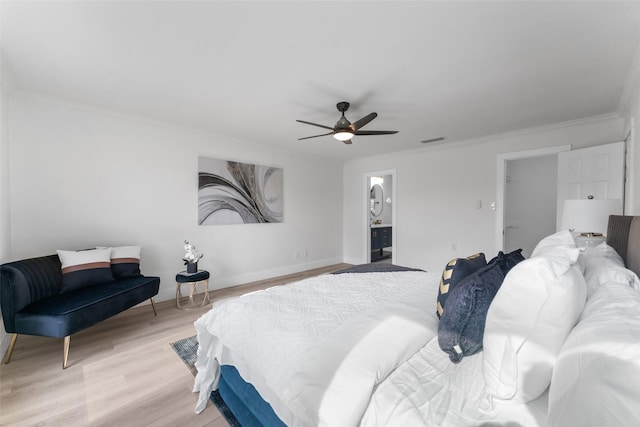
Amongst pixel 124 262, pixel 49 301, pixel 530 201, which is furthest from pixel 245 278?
pixel 530 201

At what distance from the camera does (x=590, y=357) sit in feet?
2.02

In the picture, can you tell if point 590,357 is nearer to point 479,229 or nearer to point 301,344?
point 301,344

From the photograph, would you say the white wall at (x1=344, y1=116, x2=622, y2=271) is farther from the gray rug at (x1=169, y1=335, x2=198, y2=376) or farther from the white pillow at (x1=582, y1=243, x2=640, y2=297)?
the gray rug at (x1=169, y1=335, x2=198, y2=376)

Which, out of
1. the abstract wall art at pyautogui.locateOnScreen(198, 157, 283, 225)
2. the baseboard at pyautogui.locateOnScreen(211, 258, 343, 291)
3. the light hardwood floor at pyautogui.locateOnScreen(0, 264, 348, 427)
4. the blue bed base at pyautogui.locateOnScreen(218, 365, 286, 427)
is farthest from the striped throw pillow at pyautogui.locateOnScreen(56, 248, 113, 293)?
the blue bed base at pyautogui.locateOnScreen(218, 365, 286, 427)

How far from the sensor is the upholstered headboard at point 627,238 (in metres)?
1.39

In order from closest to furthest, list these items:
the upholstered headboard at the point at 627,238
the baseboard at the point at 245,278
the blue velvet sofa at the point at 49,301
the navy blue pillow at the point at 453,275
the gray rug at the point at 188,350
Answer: the navy blue pillow at the point at 453,275 < the upholstered headboard at the point at 627,238 < the blue velvet sofa at the point at 49,301 < the gray rug at the point at 188,350 < the baseboard at the point at 245,278

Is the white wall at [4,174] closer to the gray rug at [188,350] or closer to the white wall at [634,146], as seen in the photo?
the gray rug at [188,350]

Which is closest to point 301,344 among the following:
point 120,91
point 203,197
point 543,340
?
point 543,340

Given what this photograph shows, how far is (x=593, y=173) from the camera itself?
3.18 meters

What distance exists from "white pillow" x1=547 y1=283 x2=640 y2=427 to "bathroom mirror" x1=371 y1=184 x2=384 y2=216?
22.5ft

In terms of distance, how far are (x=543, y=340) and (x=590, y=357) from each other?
0.58ft

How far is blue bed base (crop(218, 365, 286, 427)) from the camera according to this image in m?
1.28

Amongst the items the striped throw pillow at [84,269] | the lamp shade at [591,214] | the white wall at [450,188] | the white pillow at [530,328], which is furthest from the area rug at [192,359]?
the white wall at [450,188]

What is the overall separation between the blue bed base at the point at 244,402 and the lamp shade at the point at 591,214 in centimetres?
279
